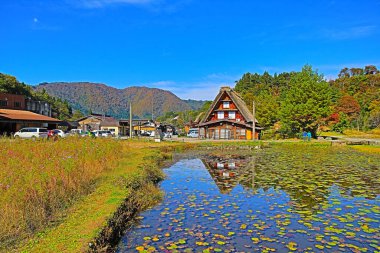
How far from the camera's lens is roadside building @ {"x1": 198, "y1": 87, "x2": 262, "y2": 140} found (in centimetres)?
3838

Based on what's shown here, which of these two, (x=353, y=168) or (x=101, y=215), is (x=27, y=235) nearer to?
(x=101, y=215)

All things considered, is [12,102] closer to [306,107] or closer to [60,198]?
[306,107]

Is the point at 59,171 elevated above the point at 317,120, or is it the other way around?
the point at 317,120

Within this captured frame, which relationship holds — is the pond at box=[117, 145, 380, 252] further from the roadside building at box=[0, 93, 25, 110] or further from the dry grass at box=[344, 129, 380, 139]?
the dry grass at box=[344, 129, 380, 139]

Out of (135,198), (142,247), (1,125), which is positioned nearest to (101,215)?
(142,247)

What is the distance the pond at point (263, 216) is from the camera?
17.1 ft

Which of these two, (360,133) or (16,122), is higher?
(16,122)

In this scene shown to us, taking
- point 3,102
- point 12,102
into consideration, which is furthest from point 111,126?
point 3,102

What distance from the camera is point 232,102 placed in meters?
39.4

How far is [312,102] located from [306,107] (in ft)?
3.32

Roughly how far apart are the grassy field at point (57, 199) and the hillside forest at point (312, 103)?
1221 inches

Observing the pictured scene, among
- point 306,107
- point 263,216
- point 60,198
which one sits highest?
point 306,107

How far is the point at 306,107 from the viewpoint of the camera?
118 feet

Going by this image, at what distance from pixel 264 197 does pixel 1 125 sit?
28.9 m
